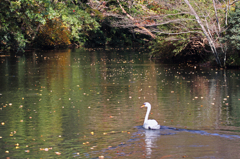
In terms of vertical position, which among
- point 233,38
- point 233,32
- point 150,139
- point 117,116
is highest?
point 233,32

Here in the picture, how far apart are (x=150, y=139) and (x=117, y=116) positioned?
7.97 feet

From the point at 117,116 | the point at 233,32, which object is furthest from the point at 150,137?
the point at 233,32

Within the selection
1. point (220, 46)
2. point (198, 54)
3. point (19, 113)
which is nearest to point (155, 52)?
point (198, 54)

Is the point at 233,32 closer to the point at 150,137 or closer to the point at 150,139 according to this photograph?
the point at 150,137

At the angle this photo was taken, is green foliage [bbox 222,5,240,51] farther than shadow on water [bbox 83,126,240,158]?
Yes

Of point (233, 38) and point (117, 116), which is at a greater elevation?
point (233, 38)

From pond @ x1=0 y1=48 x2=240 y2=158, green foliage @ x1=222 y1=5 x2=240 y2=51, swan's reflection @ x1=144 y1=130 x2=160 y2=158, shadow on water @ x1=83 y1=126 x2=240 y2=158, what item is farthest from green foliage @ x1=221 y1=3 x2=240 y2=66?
swan's reflection @ x1=144 y1=130 x2=160 y2=158

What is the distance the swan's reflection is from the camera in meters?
7.39

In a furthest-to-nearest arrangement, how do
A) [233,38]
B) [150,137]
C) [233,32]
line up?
[233,32] < [233,38] < [150,137]

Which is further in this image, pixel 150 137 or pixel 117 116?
pixel 117 116

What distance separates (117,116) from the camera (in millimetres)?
10430

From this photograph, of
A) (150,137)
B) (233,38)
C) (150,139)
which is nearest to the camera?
(150,139)

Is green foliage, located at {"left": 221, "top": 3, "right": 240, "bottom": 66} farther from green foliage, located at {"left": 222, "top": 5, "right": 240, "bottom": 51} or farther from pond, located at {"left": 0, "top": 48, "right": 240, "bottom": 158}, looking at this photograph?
pond, located at {"left": 0, "top": 48, "right": 240, "bottom": 158}

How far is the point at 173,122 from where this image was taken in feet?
31.8
